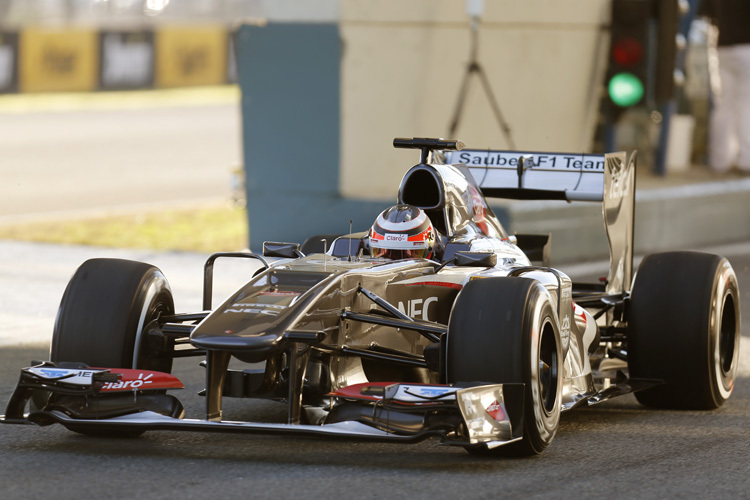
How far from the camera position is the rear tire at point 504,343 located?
638 cm

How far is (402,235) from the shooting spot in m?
7.50

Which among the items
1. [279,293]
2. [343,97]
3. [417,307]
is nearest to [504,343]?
[417,307]

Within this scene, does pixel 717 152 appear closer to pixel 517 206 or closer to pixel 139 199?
pixel 517 206

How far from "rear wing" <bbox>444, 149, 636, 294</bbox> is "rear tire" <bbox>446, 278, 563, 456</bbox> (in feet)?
7.09

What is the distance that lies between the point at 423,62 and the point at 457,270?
268 inches

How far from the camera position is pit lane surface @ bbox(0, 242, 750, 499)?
584cm

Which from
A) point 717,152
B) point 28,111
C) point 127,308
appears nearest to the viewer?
point 127,308

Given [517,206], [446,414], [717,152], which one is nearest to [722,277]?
[446,414]

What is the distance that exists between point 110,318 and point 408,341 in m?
1.46

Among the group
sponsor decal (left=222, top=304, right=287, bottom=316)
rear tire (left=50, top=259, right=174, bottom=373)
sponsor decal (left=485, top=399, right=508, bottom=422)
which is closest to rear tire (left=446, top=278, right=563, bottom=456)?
sponsor decal (left=485, top=399, right=508, bottom=422)

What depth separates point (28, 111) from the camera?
30438mm

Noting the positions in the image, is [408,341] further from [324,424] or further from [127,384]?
[127,384]

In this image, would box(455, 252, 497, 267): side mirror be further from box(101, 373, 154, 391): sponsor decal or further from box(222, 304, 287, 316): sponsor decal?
box(101, 373, 154, 391): sponsor decal

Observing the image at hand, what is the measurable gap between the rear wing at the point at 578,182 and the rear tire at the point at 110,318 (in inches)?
114
